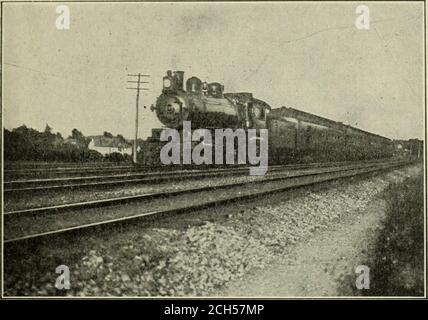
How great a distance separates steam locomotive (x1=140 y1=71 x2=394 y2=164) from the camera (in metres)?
9.80

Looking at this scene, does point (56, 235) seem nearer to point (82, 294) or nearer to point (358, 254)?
point (82, 294)

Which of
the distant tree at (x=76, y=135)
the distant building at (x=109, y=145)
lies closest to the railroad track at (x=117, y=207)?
the distant tree at (x=76, y=135)

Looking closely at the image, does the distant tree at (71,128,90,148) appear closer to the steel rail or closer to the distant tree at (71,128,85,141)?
the distant tree at (71,128,85,141)

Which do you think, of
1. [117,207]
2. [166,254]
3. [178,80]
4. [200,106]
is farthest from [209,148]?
[200,106]

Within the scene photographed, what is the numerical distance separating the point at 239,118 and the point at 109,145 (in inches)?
138

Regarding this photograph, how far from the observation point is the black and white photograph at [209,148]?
15.2ft

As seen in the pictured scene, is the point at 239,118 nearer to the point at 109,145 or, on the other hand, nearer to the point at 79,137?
the point at 109,145

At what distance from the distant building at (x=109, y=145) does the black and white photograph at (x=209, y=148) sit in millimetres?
1114

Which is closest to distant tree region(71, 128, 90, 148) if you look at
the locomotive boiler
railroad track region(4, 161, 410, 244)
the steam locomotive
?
railroad track region(4, 161, 410, 244)

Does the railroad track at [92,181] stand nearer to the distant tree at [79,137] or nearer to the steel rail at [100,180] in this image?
the steel rail at [100,180]

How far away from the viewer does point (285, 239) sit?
5.59 m

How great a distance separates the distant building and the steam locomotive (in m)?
0.60

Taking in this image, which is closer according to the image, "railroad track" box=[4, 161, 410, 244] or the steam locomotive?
"railroad track" box=[4, 161, 410, 244]
